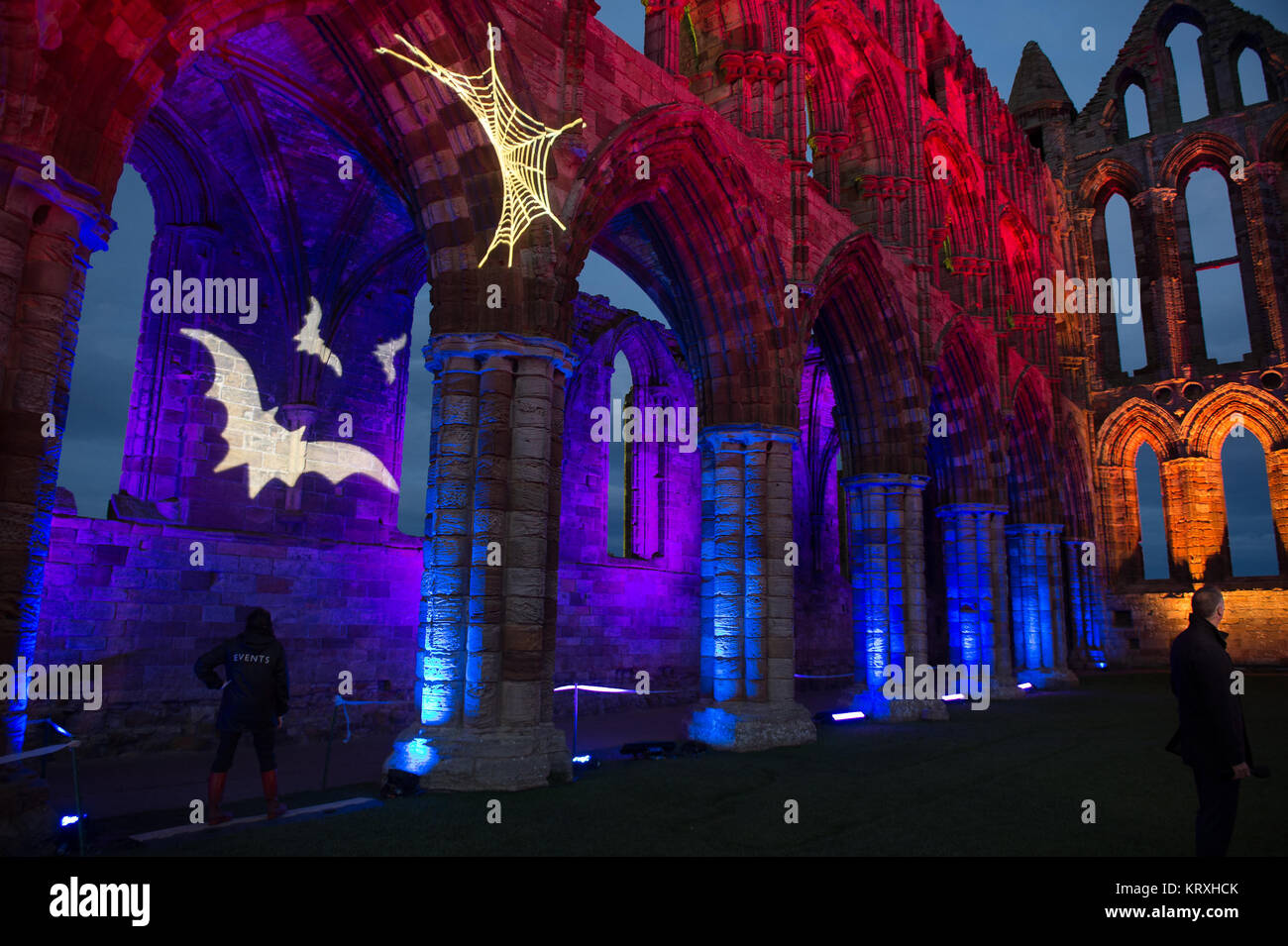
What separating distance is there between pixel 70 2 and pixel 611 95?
4898 millimetres

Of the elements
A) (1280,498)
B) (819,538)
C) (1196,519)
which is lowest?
(819,538)

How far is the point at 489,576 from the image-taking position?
260 inches

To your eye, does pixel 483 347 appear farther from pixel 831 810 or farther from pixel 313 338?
pixel 313 338

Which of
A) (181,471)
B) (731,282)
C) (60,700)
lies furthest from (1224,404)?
(60,700)

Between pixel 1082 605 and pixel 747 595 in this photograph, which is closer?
pixel 747 595

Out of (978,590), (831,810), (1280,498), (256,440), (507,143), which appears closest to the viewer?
(831,810)

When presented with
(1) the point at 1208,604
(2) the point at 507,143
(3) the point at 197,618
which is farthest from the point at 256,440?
(1) the point at 1208,604

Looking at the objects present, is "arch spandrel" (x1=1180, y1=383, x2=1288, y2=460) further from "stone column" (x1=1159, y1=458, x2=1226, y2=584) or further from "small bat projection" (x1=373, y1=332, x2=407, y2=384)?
"small bat projection" (x1=373, y1=332, x2=407, y2=384)

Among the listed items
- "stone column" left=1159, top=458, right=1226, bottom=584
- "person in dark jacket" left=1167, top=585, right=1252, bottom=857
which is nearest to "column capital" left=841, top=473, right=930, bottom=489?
"person in dark jacket" left=1167, top=585, right=1252, bottom=857

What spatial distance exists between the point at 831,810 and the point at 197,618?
7077 mm

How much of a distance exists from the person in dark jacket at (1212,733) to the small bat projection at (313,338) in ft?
35.0

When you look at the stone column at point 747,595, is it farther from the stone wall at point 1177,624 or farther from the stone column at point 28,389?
the stone wall at point 1177,624
